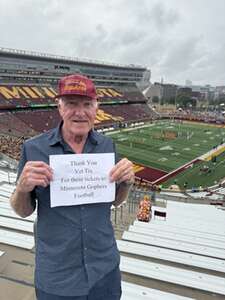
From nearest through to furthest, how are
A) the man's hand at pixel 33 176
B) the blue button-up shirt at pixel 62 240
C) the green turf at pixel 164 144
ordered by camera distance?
the man's hand at pixel 33 176 < the blue button-up shirt at pixel 62 240 < the green turf at pixel 164 144

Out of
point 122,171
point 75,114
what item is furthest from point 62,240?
point 75,114

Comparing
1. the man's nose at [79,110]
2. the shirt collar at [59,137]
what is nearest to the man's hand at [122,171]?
the shirt collar at [59,137]

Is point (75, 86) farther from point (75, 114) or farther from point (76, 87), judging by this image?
point (75, 114)

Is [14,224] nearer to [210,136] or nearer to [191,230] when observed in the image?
[191,230]

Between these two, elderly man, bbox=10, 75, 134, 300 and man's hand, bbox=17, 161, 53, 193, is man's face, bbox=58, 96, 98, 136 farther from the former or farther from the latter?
man's hand, bbox=17, 161, 53, 193

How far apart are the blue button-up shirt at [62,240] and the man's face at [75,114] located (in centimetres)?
13

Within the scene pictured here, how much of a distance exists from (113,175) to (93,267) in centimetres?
Result: 73

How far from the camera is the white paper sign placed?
7.23ft

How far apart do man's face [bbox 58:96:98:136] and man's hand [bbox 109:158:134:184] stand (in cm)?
37

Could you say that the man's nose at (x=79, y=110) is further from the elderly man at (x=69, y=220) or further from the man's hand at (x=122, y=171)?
the man's hand at (x=122, y=171)

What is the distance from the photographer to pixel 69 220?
221 cm

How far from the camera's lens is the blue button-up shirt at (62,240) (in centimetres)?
219

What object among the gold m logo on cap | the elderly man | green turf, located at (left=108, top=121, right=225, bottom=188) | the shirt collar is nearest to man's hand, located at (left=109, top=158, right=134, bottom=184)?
the elderly man

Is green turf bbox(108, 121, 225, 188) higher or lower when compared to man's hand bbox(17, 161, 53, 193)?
lower
